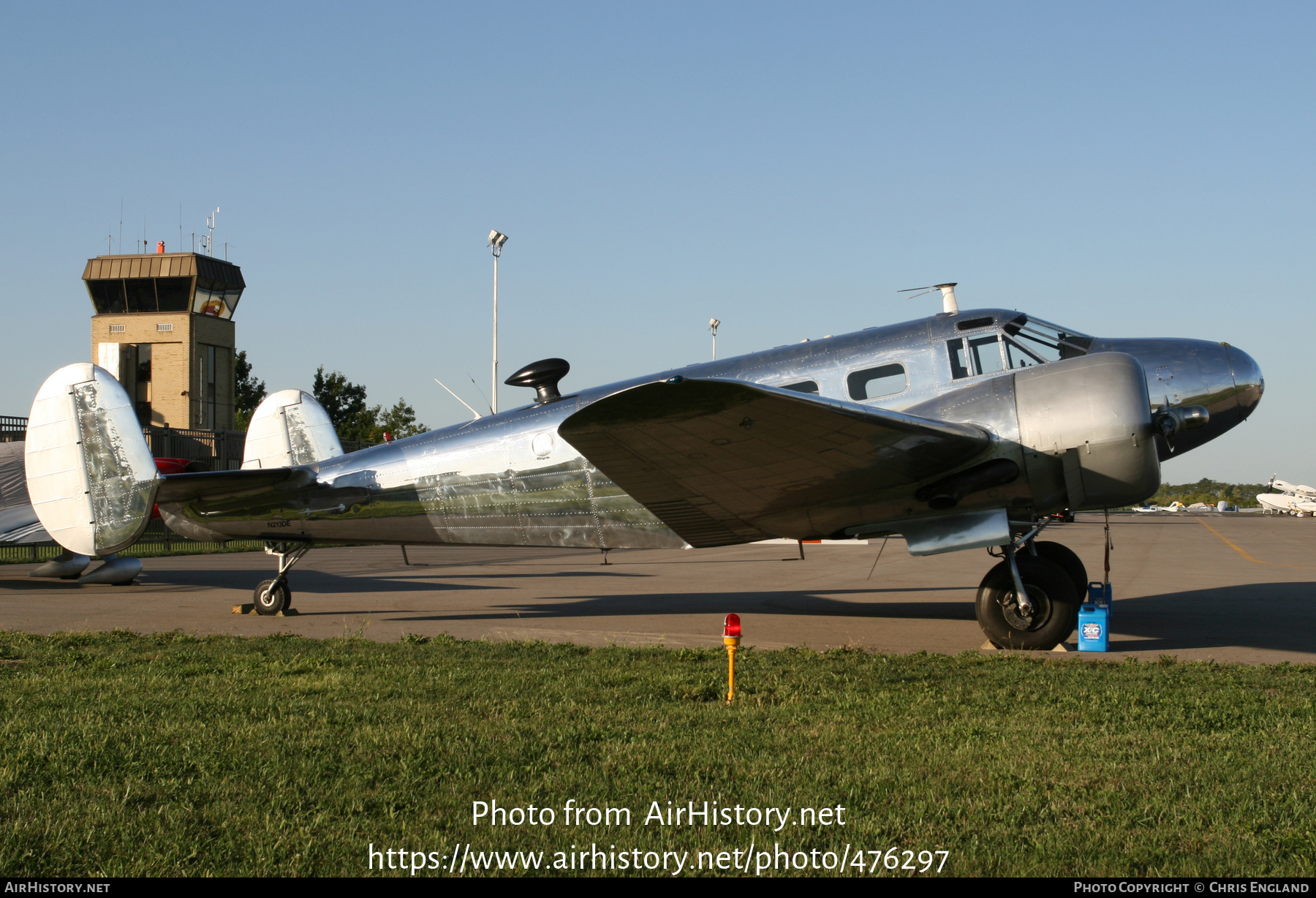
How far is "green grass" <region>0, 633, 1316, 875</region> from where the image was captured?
3.47 m

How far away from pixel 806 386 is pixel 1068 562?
3388 mm

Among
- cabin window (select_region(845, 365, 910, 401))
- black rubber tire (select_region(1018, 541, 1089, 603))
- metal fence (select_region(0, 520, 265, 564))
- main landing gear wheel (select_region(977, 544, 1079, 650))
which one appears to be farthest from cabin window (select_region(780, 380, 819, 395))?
metal fence (select_region(0, 520, 265, 564))

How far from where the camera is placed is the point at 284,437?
13391mm

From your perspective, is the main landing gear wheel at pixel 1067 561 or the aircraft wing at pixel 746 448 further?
the main landing gear wheel at pixel 1067 561

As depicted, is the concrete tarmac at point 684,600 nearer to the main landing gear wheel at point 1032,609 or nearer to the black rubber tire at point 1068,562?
the main landing gear wheel at point 1032,609

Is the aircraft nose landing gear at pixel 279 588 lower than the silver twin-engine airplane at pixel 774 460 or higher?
Answer: lower

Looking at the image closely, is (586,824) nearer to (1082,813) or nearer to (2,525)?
(1082,813)

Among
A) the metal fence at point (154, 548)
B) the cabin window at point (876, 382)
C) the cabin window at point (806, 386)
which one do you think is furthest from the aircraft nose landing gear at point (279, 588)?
the metal fence at point (154, 548)

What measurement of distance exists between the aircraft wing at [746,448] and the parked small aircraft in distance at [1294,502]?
91.4m

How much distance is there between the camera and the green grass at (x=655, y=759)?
3473 millimetres

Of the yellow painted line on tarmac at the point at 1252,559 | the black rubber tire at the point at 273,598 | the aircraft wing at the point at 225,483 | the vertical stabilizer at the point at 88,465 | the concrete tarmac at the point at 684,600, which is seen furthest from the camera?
the yellow painted line on tarmac at the point at 1252,559

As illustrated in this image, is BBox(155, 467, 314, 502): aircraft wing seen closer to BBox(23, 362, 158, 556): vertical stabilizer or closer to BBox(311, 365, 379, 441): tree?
BBox(23, 362, 158, 556): vertical stabilizer

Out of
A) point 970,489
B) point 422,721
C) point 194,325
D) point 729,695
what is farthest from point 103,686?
point 194,325

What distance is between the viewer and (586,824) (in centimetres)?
370
